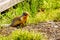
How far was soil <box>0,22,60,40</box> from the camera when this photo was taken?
651cm

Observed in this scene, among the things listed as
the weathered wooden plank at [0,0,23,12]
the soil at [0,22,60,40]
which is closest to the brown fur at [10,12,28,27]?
the soil at [0,22,60,40]

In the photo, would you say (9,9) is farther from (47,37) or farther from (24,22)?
(47,37)

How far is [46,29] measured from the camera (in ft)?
23.1

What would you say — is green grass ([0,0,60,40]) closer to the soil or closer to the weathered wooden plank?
the weathered wooden plank

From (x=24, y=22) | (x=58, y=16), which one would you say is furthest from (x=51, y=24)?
(x=58, y=16)

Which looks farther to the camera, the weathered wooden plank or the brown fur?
Answer: the weathered wooden plank

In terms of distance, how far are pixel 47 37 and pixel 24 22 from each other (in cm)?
152

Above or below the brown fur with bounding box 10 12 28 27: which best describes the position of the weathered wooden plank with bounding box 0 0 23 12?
above

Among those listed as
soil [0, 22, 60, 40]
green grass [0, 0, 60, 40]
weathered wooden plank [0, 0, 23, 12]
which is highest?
weathered wooden plank [0, 0, 23, 12]

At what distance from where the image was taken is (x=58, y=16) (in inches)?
343

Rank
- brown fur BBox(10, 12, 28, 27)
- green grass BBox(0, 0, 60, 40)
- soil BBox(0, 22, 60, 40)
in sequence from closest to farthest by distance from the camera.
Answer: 1. soil BBox(0, 22, 60, 40)
2. brown fur BBox(10, 12, 28, 27)
3. green grass BBox(0, 0, 60, 40)

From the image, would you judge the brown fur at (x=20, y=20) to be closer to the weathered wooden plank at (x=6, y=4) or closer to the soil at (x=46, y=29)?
the soil at (x=46, y=29)

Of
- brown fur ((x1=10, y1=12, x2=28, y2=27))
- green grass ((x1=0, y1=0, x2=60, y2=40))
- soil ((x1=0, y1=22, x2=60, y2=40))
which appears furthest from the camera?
green grass ((x1=0, y1=0, x2=60, y2=40))

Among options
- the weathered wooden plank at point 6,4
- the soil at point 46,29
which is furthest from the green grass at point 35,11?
the soil at point 46,29
